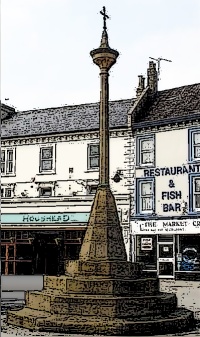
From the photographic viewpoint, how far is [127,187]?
2730 cm

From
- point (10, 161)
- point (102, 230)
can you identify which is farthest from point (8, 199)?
point (102, 230)

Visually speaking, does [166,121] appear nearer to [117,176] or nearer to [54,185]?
[117,176]

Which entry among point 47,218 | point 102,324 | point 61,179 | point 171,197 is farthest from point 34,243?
point 102,324

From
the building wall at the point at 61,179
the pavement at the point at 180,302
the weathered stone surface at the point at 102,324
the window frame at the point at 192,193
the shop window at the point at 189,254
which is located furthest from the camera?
the building wall at the point at 61,179

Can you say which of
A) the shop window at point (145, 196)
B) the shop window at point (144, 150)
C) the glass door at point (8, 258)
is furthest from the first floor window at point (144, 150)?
the glass door at point (8, 258)

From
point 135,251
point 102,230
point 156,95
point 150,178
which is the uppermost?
point 156,95

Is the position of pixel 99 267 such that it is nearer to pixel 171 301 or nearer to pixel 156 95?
pixel 171 301

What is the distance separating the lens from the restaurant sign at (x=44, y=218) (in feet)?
91.7

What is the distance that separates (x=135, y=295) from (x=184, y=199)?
14.8 m

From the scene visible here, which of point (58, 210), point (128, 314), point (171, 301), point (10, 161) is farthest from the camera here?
point (10, 161)

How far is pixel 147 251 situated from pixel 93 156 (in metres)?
5.50

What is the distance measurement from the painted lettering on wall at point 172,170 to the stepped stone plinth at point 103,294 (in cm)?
1369

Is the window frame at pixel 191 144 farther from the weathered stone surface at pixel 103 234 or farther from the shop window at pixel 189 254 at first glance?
the weathered stone surface at pixel 103 234

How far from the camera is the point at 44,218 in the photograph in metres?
28.8
